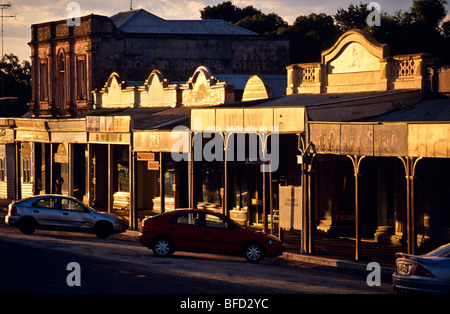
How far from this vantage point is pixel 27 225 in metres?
28.7

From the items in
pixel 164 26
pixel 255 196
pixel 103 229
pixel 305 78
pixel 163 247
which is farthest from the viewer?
pixel 164 26

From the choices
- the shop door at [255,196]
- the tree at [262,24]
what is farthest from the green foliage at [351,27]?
the shop door at [255,196]

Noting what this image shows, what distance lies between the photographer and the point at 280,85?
36969mm

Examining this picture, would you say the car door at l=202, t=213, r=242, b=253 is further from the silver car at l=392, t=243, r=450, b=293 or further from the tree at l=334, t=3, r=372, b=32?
the tree at l=334, t=3, r=372, b=32

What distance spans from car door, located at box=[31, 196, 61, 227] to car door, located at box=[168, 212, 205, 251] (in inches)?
270

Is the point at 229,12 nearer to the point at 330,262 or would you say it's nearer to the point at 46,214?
the point at 46,214

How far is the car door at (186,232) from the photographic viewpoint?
2284 centimetres

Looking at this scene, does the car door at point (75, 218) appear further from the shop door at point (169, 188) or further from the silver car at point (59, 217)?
the shop door at point (169, 188)

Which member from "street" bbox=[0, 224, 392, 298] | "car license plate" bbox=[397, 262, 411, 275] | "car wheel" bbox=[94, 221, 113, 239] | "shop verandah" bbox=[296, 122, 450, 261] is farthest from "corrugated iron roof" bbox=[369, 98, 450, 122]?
"car wheel" bbox=[94, 221, 113, 239]

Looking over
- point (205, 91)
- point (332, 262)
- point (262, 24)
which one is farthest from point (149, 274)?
point (262, 24)

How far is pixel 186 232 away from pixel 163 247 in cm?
77

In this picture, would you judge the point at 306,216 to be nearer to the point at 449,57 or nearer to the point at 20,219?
the point at 20,219

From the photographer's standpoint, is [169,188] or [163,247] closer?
[163,247]

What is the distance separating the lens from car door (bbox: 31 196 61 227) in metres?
28.5
